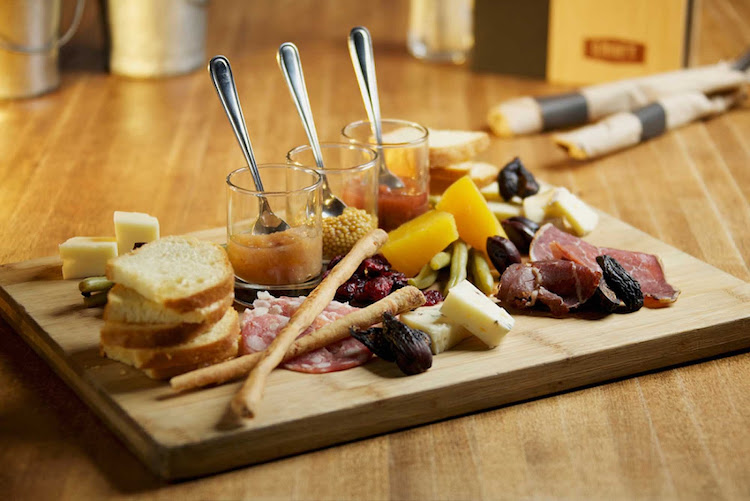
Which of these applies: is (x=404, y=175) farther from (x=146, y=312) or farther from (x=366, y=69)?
(x=146, y=312)

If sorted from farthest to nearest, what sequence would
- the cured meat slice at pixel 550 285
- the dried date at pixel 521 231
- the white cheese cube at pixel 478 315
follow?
the dried date at pixel 521 231 < the cured meat slice at pixel 550 285 < the white cheese cube at pixel 478 315

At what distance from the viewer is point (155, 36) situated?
3412mm

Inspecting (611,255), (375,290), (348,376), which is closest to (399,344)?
(348,376)

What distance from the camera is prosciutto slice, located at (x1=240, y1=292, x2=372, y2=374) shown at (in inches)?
62.7

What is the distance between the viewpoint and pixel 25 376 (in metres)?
1.66

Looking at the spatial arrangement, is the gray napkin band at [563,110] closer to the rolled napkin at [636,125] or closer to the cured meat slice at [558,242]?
the rolled napkin at [636,125]

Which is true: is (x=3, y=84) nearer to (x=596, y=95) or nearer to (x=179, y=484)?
(x=596, y=95)

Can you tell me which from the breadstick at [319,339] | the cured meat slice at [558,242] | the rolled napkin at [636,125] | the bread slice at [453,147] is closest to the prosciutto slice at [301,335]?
the breadstick at [319,339]

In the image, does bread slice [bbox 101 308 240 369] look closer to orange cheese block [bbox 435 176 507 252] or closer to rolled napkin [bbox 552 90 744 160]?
orange cheese block [bbox 435 176 507 252]

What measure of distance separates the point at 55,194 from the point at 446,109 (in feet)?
4.44

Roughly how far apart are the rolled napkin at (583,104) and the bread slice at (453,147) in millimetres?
720

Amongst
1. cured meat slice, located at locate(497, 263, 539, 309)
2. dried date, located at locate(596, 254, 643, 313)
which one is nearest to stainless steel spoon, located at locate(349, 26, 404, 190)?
cured meat slice, located at locate(497, 263, 539, 309)

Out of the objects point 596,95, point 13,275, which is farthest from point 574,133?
point 13,275

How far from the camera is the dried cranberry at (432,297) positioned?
1.81 metres
